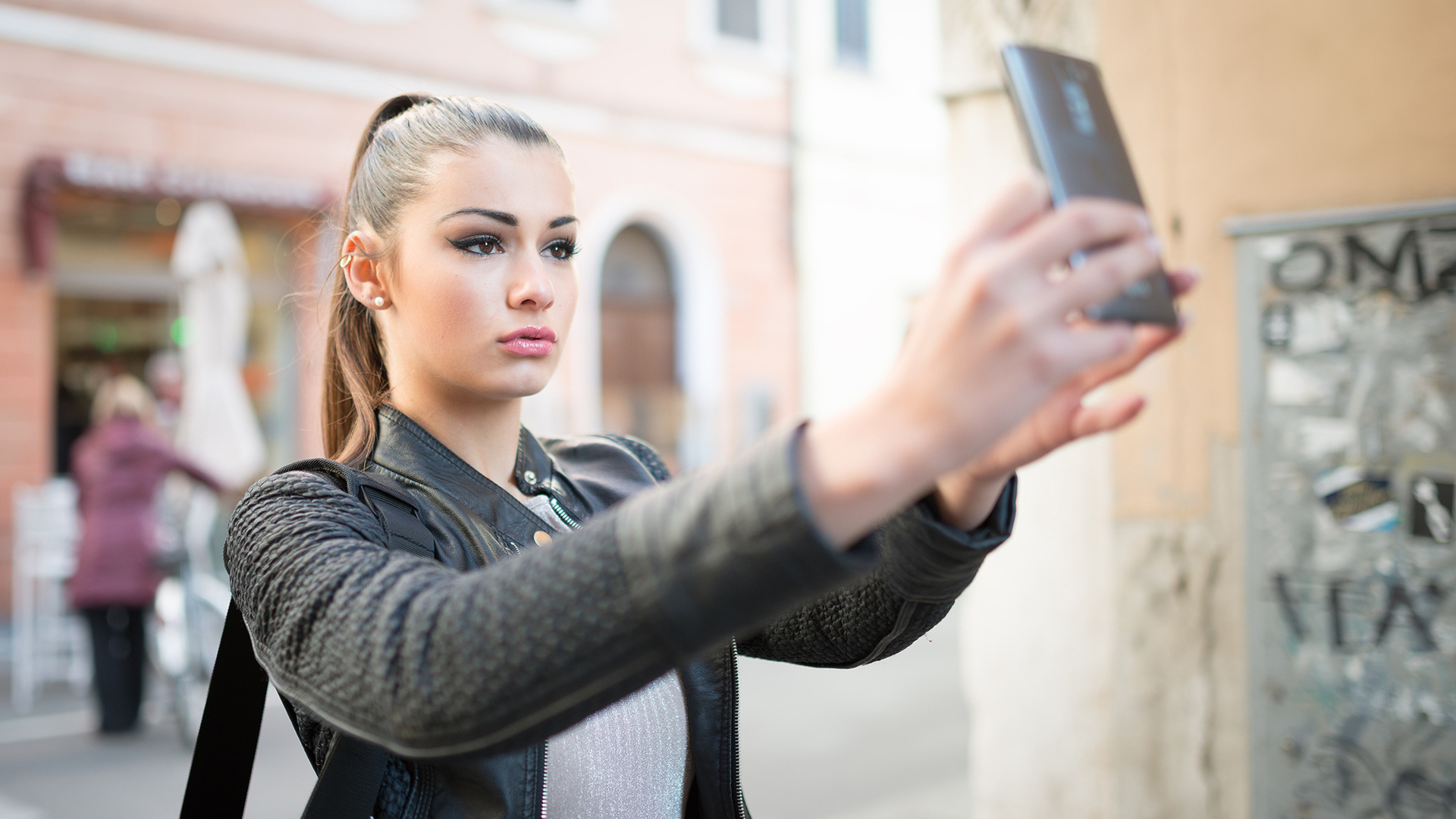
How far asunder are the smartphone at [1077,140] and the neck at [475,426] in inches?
32.7

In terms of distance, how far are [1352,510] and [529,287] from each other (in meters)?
2.43

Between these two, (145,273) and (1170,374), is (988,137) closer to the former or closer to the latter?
(1170,374)

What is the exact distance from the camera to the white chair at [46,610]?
6.87m

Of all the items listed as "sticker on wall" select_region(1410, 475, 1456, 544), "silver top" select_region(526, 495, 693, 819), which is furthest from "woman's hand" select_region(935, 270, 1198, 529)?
"sticker on wall" select_region(1410, 475, 1456, 544)

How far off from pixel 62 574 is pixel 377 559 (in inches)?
290

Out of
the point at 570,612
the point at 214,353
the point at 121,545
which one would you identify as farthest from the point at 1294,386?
the point at 214,353

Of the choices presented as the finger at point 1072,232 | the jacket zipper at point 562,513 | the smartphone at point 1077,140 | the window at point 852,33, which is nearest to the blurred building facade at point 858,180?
the window at point 852,33

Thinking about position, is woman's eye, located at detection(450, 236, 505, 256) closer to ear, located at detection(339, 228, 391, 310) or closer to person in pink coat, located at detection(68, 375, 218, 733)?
ear, located at detection(339, 228, 391, 310)

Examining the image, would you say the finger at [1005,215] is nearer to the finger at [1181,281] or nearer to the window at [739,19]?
the finger at [1181,281]

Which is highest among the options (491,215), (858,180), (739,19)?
(739,19)

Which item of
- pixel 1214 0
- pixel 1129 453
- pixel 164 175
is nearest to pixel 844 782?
pixel 1129 453

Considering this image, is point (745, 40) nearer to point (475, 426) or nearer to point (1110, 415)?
point (475, 426)

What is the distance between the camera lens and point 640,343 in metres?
13.0

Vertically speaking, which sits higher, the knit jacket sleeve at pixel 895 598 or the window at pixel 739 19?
the window at pixel 739 19
